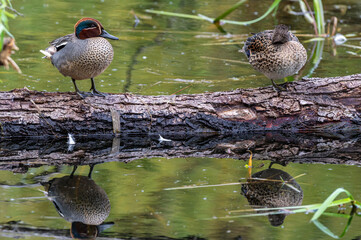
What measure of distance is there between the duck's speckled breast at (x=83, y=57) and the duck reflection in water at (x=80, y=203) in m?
1.19

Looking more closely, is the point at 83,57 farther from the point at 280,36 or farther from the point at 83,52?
the point at 280,36

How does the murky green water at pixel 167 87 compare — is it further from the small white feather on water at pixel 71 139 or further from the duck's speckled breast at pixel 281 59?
the duck's speckled breast at pixel 281 59

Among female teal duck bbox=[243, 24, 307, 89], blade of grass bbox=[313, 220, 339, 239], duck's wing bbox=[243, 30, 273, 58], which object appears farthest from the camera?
duck's wing bbox=[243, 30, 273, 58]

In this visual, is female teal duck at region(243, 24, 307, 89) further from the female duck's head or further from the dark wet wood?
the dark wet wood

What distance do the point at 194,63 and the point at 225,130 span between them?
8.14 ft

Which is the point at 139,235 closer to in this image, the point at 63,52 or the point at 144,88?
the point at 63,52

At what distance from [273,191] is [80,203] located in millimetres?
1493

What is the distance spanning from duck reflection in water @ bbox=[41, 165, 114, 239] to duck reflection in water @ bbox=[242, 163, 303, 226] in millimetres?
1108

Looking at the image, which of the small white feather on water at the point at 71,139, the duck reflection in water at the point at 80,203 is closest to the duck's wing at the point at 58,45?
the small white feather on water at the point at 71,139

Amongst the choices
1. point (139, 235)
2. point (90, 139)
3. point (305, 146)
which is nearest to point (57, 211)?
point (139, 235)

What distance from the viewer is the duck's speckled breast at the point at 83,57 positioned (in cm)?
551

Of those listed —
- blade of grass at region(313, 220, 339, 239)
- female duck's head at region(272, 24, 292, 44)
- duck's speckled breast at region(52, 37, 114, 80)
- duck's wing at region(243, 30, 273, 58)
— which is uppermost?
female duck's head at region(272, 24, 292, 44)

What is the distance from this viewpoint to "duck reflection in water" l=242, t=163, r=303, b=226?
168 inches

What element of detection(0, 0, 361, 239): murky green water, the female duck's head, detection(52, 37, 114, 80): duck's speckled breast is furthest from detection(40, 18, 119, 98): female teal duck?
the female duck's head
